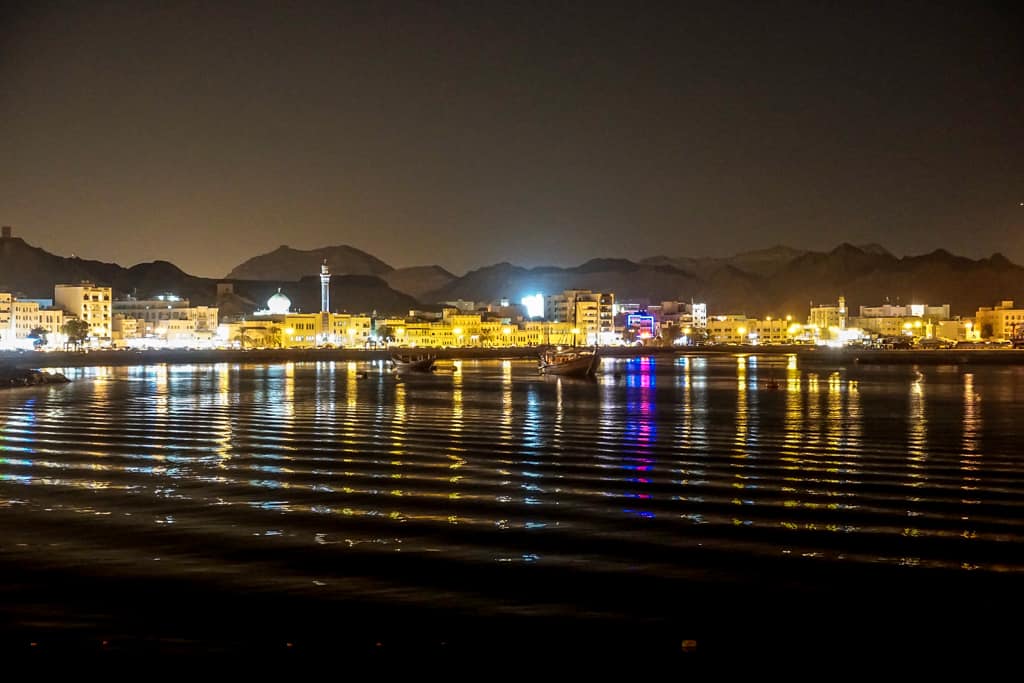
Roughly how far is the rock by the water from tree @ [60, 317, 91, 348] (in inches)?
2264

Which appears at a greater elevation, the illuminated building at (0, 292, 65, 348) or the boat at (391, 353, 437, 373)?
the illuminated building at (0, 292, 65, 348)

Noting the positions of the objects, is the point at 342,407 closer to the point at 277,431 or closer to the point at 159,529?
the point at 277,431

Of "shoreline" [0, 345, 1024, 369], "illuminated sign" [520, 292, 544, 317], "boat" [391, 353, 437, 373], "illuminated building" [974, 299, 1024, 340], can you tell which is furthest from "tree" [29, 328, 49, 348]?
"illuminated building" [974, 299, 1024, 340]

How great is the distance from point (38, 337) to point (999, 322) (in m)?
157

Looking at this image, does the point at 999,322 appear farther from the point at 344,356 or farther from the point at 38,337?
the point at 38,337

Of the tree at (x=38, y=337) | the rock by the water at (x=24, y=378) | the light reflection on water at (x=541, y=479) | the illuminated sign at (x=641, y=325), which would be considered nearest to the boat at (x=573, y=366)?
the rock by the water at (x=24, y=378)

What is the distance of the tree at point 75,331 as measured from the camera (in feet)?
354

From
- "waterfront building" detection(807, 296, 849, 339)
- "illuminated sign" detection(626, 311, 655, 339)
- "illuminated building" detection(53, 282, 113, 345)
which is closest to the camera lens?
"illuminated building" detection(53, 282, 113, 345)

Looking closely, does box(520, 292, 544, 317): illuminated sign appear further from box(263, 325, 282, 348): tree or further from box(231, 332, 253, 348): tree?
box(231, 332, 253, 348): tree

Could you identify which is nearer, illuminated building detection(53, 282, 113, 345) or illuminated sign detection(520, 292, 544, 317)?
illuminated building detection(53, 282, 113, 345)

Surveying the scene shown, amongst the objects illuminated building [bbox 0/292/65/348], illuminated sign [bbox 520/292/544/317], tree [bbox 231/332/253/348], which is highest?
illuminated sign [bbox 520/292/544/317]

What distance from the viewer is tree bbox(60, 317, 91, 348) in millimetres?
108000

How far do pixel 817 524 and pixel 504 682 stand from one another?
662cm

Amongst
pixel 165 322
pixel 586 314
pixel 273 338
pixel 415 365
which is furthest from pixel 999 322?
pixel 165 322
